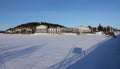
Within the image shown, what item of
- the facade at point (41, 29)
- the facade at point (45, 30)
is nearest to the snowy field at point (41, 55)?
the facade at point (41, 29)

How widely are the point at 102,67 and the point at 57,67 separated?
1541 millimetres

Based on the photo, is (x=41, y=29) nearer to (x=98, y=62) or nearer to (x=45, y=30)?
(x=45, y=30)

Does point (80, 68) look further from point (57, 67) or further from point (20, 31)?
point (20, 31)

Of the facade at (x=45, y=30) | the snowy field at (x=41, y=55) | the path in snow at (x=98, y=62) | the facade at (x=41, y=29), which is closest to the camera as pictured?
the path in snow at (x=98, y=62)

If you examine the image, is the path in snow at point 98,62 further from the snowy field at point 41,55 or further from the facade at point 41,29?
the facade at point 41,29

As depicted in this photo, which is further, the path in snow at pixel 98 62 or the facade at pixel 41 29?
the facade at pixel 41 29

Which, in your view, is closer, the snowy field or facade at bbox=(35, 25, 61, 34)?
the snowy field

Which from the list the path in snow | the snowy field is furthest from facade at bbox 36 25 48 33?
the path in snow

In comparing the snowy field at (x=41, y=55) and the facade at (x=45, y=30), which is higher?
the snowy field at (x=41, y=55)

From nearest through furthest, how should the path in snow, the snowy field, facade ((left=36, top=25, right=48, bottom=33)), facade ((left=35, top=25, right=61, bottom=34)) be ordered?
the path in snow → the snowy field → facade ((left=36, top=25, right=48, bottom=33)) → facade ((left=35, top=25, right=61, bottom=34))

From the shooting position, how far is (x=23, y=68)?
6.44 meters

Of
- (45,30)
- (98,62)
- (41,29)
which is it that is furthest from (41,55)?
(45,30)

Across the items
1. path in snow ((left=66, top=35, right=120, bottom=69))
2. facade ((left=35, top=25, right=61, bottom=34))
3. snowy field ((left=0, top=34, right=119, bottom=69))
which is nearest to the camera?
path in snow ((left=66, top=35, right=120, bottom=69))

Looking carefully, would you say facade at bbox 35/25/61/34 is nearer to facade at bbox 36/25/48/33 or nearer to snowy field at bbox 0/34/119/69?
facade at bbox 36/25/48/33
